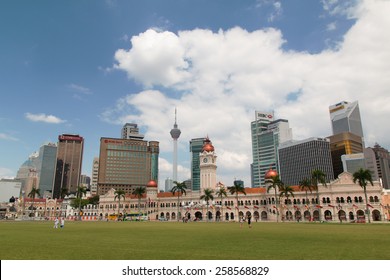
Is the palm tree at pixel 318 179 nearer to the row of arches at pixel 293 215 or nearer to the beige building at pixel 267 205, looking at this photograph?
the beige building at pixel 267 205

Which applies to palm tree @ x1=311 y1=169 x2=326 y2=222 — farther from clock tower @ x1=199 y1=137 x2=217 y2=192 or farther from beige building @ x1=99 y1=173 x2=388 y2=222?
clock tower @ x1=199 y1=137 x2=217 y2=192

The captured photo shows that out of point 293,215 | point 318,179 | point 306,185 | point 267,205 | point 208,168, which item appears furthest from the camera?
point 208,168

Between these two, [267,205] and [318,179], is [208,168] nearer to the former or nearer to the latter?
[267,205]

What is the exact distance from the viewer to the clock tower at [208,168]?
13800 centimetres

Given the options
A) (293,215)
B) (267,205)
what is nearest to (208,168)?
(267,205)

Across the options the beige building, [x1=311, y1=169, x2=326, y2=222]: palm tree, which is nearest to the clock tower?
the beige building

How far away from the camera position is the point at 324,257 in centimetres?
1477

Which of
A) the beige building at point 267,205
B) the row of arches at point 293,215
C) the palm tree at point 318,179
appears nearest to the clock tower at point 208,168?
the beige building at point 267,205

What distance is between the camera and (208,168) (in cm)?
13950

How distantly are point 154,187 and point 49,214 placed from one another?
8206cm

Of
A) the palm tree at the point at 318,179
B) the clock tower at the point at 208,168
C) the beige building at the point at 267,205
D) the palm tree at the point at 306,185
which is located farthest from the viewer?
the clock tower at the point at 208,168

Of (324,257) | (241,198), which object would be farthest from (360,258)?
(241,198)

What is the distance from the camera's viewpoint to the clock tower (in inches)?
5433
